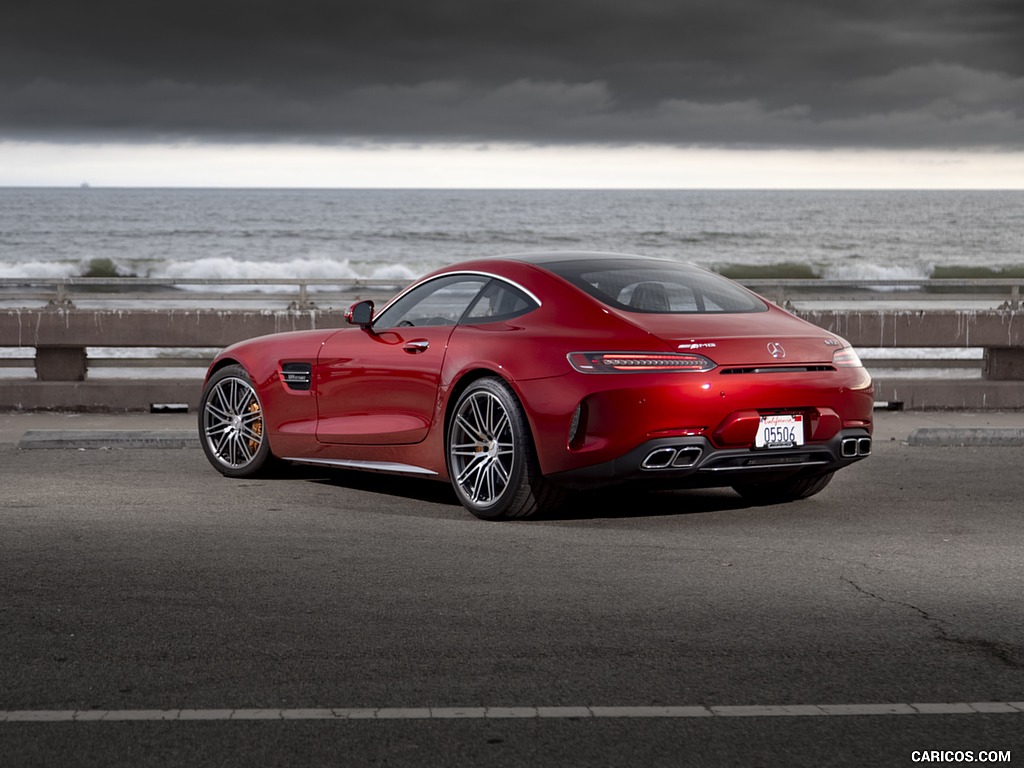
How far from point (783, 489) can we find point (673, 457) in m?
1.55

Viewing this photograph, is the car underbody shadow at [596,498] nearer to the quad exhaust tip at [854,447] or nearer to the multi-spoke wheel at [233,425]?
the multi-spoke wheel at [233,425]

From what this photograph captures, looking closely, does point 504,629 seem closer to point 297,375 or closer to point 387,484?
point 387,484

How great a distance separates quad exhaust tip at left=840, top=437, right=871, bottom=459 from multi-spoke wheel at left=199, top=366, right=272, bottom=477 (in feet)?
12.7

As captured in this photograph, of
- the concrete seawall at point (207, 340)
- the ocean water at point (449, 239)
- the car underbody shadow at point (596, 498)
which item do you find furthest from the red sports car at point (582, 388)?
the ocean water at point (449, 239)

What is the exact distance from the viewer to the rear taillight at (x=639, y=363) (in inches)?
303

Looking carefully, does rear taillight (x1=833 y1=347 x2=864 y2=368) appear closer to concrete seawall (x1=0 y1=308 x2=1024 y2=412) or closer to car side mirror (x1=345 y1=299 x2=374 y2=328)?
car side mirror (x1=345 y1=299 x2=374 y2=328)

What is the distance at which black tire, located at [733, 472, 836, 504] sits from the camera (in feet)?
29.5

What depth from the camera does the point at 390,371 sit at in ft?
29.3

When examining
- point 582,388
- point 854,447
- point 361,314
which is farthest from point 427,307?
point 854,447

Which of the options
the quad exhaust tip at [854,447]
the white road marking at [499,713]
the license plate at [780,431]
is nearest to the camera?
the white road marking at [499,713]

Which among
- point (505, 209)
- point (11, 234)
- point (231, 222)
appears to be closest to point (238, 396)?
point (11, 234)

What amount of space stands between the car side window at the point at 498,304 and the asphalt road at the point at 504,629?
3.77 ft

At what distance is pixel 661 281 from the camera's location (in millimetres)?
8539

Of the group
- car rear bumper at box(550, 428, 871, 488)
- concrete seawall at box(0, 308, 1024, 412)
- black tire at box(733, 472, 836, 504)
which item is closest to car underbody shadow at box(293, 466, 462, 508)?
car rear bumper at box(550, 428, 871, 488)
